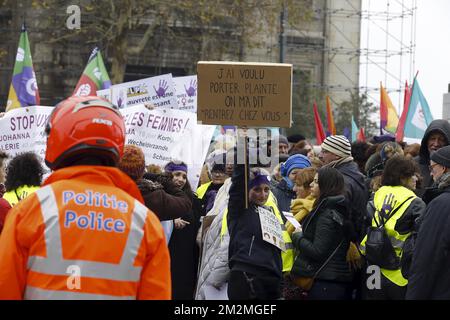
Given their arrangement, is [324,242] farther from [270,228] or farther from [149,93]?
[149,93]

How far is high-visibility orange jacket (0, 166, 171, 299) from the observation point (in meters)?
3.44

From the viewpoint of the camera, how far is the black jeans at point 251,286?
6.27 meters

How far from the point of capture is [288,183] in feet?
27.9

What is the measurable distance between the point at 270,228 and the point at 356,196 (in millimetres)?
1389

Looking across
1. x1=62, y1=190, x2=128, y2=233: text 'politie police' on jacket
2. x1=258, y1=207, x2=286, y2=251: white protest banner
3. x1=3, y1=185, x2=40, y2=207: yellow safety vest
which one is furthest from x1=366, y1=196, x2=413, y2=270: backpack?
x1=62, y1=190, x2=128, y2=233: text 'politie police' on jacket

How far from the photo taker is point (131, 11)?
3011 cm

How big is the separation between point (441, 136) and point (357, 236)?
1536mm

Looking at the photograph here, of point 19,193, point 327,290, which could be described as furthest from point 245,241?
point 19,193

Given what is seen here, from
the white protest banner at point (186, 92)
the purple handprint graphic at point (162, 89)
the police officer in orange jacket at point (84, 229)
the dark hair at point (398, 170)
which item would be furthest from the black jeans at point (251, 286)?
the white protest banner at point (186, 92)

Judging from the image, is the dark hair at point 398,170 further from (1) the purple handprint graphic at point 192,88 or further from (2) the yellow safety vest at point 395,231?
(1) the purple handprint graphic at point 192,88

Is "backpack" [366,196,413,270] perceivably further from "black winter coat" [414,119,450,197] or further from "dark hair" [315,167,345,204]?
"black winter coat" [414,119,450,197]

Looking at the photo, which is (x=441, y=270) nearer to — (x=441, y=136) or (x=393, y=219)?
(x=393, y=219)

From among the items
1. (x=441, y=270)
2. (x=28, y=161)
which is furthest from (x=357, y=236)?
(x=28, y=161)

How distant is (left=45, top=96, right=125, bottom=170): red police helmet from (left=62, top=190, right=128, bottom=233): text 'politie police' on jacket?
16cm
